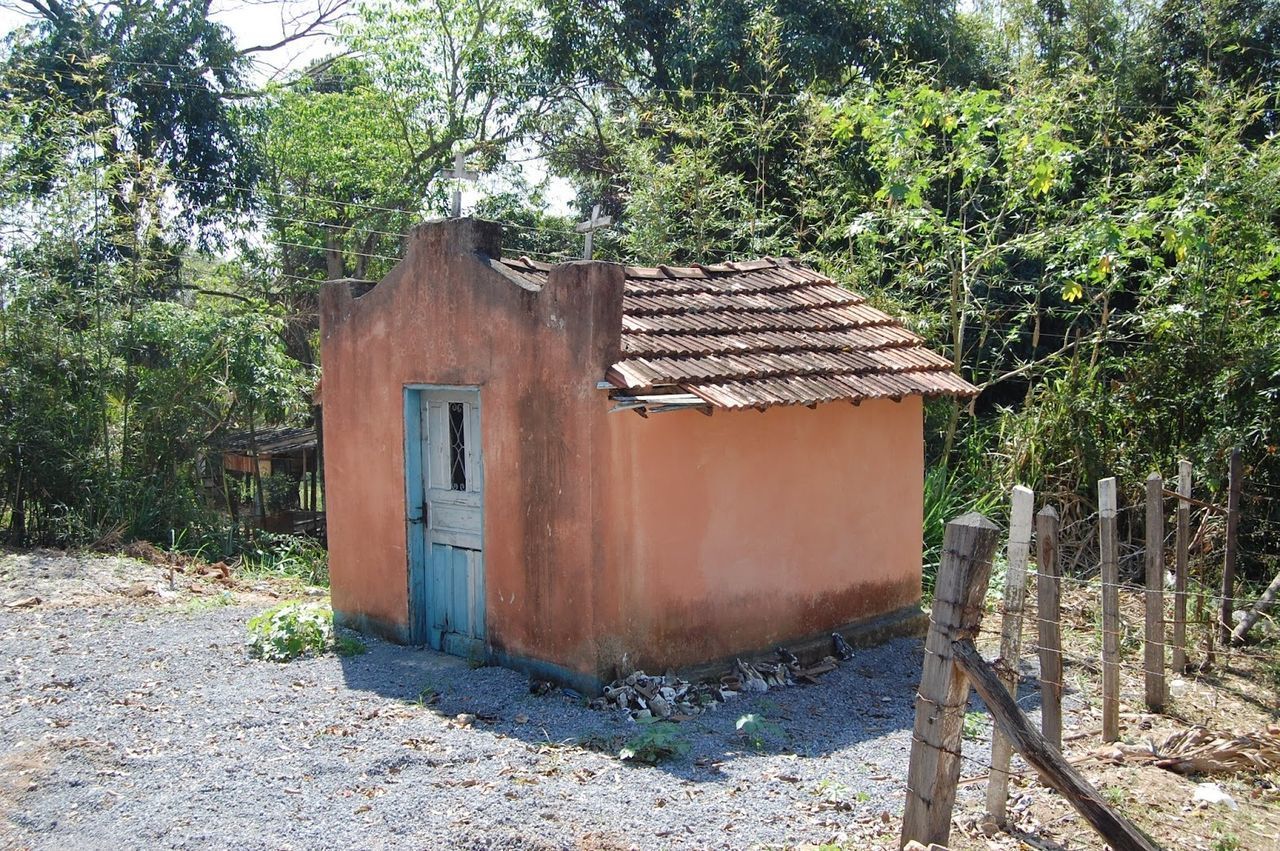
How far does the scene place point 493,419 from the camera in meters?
7.77

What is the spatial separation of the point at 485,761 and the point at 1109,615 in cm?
365

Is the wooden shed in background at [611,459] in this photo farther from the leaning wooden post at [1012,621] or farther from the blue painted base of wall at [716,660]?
the leaning wooden post at [1012,621]

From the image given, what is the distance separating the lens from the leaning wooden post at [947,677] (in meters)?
4.10

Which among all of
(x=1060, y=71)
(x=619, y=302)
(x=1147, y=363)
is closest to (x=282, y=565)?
(x=619, y=302)


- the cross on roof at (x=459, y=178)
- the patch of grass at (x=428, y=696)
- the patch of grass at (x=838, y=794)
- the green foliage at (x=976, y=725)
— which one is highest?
the cross on roof at (x=459, y=178)

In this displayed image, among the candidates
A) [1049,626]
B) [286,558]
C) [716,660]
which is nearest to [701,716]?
[716,660]

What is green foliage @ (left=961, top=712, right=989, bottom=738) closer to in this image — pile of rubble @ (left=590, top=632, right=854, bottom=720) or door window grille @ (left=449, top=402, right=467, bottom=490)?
pile of rubble @ (left=590, top=632, right=854, bottom=720)

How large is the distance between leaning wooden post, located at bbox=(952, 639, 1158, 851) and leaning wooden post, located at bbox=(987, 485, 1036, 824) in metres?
0.71

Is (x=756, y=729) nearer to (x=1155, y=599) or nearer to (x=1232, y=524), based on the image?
(x=1155, y=599)

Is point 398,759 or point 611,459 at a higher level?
point 611,459

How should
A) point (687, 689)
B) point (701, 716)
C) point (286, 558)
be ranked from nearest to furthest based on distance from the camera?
point (701, 716)
point (687, 689)
point (286, 558)

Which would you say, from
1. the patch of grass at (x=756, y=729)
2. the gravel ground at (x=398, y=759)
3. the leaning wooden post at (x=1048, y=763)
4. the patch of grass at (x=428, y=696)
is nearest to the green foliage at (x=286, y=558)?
the gravel ground at (x=398, y=759)

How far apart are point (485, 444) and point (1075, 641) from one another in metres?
5.13

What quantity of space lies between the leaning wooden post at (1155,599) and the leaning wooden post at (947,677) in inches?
115
